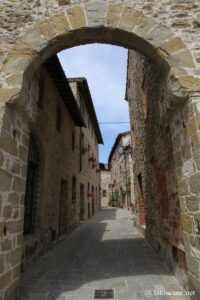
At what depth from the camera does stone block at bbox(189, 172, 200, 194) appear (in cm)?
257

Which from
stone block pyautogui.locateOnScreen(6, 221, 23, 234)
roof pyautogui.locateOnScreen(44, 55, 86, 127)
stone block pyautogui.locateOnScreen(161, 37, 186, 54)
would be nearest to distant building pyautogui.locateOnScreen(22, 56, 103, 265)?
roof pyautogui.locateOnScreen(44, 55, 86, 127)

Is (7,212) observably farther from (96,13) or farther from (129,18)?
(129,18)

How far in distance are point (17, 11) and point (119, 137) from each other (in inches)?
754

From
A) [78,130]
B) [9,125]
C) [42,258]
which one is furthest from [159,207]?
[78,130]

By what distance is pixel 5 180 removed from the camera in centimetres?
278

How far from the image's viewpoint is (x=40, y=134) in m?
5.65

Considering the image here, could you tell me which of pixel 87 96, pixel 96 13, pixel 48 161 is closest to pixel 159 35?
pixel 96 13

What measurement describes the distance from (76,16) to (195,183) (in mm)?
2812

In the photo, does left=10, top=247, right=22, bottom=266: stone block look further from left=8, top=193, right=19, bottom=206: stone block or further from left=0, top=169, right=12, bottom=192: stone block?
left=0, top=169, right=12, bottom=192: stone block

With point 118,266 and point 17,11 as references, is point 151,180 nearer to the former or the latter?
point 118,266

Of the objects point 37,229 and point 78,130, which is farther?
point 78,130

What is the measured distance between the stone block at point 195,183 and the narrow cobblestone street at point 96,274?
1.44 meters

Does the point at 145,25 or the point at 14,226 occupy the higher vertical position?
the point at 145,25

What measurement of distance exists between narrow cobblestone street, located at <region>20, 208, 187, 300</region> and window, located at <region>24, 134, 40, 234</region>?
0.84m
